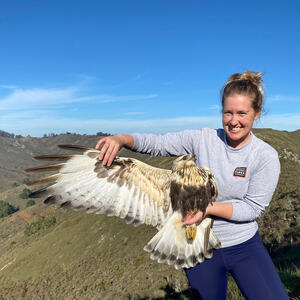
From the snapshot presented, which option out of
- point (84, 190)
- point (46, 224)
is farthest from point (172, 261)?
point (46, 224)

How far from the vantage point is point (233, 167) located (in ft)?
10.5

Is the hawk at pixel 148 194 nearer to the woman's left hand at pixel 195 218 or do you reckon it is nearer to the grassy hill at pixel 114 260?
the woman's left hand at pixel 195 218

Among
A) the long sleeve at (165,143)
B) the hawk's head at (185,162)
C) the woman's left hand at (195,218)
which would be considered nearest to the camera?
the woman's left hand at (195,218)

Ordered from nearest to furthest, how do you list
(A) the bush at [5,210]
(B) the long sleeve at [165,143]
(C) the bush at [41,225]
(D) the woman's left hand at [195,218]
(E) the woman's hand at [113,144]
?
1. (E) the woman's hand at [113,144]
2. (D) the woman's left hand at [195,218]
3. (B) the long sleeve at [165,143]
4. (C) the bush at [41,225]
5. (A) the bush at [5,210]

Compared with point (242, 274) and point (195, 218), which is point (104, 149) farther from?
point (242, 274)

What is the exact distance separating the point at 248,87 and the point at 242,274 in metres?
2.21

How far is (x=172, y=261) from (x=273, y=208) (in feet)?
43.8

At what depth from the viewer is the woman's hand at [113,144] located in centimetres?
312

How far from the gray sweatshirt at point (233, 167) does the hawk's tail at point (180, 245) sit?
177mm

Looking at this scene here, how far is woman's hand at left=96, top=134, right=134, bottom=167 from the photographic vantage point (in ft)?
10.2

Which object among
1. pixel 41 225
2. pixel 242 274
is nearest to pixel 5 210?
pixel 41 225

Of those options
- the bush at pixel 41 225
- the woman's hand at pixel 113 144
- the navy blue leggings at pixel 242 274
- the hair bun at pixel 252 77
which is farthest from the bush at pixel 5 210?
the hair bun at pixel 252 77

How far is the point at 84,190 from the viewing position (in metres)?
3.71

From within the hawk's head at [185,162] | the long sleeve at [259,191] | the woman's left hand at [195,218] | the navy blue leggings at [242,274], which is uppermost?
the hawk's head at [185,162]
